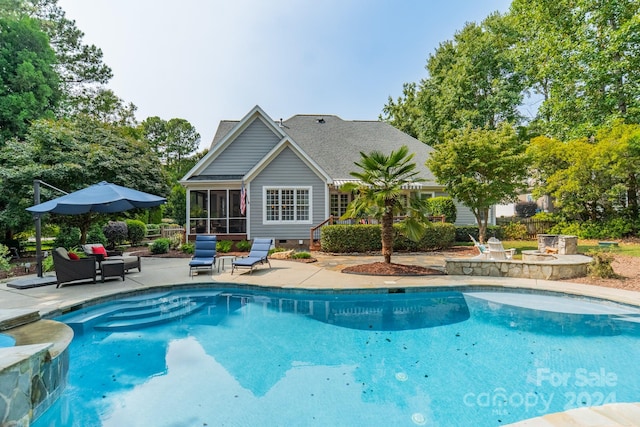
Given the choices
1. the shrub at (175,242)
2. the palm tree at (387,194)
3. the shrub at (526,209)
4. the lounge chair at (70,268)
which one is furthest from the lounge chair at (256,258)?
the shrub at (526,209)

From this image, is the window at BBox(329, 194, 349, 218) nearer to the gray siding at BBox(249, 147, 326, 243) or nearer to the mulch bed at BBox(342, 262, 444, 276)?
the gray siding at BBox(249, 147, 326, 243)

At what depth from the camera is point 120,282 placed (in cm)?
1044

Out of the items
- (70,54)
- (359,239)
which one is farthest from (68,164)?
(70,54)

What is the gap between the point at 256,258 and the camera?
40.9 feet

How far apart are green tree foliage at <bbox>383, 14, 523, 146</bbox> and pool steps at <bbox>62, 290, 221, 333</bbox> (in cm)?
2715

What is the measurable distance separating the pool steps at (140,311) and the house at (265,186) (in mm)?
8989

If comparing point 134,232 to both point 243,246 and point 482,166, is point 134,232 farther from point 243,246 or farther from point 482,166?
point 482,166

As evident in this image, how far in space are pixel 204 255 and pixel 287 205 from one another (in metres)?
7.72

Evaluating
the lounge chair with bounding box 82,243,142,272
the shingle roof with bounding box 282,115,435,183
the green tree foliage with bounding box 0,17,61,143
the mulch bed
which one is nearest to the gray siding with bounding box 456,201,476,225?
the shingle roof with bounding box 282,115,435,183

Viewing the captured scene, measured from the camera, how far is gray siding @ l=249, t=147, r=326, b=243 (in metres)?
18.9

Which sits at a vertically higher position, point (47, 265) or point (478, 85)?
point (478, 85)

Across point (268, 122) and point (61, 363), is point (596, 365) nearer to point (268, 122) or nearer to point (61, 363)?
point (61, 363)

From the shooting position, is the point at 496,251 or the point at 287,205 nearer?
the point at 496,251

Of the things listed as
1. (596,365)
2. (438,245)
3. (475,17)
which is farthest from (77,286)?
(475,17)
